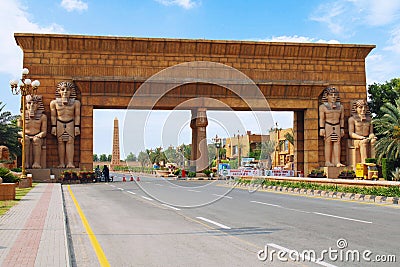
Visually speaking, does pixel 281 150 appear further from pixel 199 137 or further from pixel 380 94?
pixel 199 137

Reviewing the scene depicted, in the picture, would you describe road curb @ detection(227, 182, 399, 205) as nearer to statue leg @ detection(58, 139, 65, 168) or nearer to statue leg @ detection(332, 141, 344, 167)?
statue leg @ detection(332, 141, 344, 167)

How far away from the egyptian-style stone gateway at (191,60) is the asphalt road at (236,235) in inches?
901

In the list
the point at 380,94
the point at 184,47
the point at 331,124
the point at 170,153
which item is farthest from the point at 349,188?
the point at 380,94

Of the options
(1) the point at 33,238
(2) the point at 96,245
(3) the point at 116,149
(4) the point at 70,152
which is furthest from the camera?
(3) the point at 116,149

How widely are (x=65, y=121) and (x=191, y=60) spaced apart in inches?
441

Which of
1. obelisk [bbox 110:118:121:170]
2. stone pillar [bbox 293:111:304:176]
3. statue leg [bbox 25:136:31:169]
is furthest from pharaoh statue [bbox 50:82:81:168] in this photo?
obelisk [bbox 110:118:121:170]

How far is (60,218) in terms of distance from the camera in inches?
538

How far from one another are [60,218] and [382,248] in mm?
8498

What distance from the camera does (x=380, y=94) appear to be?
50938mm

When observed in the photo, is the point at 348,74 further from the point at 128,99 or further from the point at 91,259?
the point at 91,259

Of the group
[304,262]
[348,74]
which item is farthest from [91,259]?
[348,74]

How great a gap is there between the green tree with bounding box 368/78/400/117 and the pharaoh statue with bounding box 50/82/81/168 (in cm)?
3024

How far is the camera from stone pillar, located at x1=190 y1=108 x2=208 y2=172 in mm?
41844

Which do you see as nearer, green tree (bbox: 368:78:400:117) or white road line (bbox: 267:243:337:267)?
white road line (bbox: 267:243:337:267)
